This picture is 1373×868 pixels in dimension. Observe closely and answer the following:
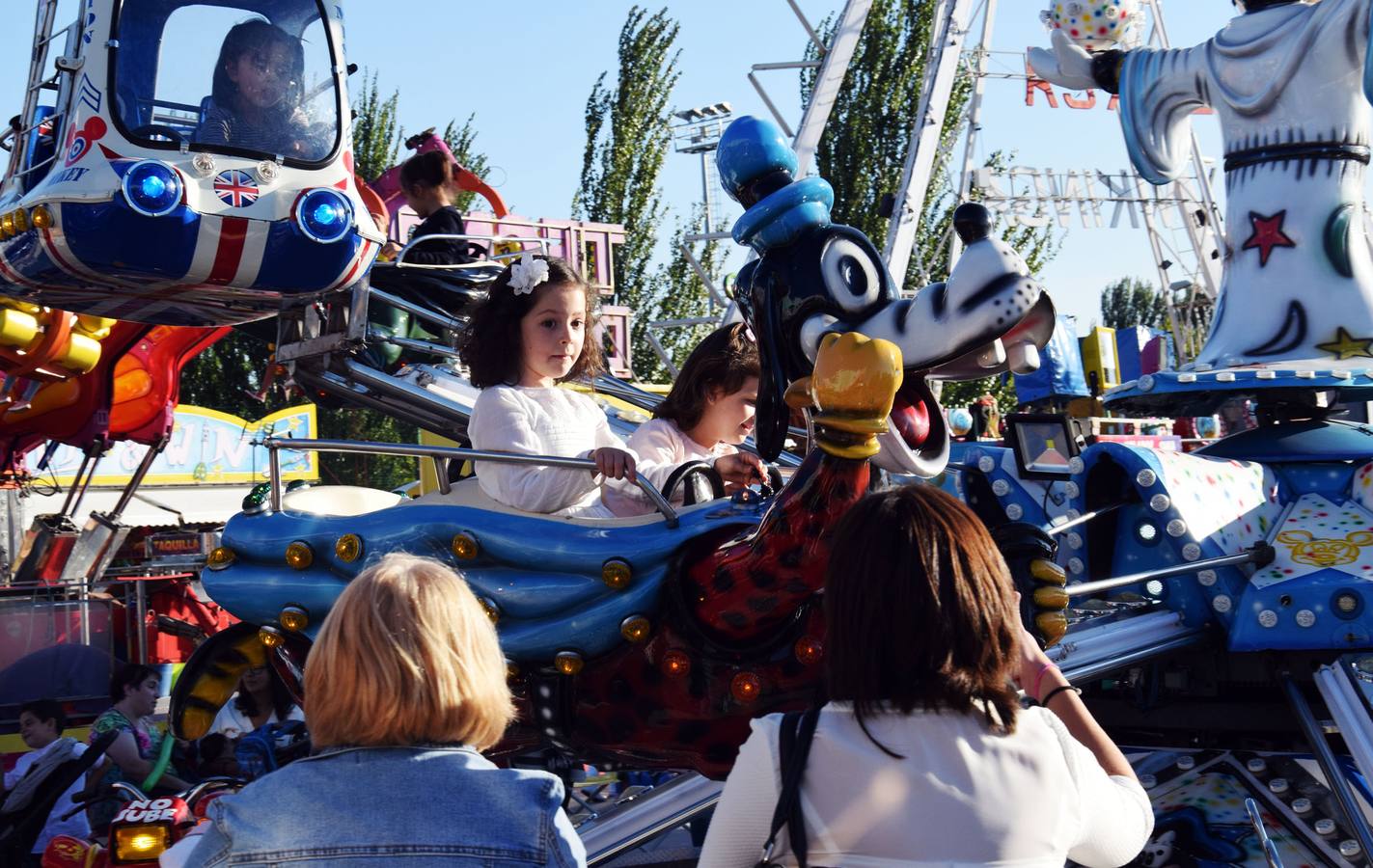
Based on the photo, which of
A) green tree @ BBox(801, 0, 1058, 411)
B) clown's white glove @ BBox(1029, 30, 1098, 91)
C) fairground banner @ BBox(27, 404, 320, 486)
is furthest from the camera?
green tree @ BBox(801, 0, 1058, 411)

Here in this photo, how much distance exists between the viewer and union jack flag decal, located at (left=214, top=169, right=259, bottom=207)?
593cm

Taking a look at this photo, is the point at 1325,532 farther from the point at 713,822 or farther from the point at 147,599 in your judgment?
the point at 147,599

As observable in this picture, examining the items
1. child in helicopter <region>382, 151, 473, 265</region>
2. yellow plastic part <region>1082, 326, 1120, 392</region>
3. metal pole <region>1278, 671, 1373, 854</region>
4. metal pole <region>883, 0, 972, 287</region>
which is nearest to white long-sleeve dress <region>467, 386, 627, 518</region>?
metal pole <region>1278, 671, 1373, 854</region>

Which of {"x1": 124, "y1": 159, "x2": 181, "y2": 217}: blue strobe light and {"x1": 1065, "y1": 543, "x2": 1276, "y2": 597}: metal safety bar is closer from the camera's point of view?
{"x1": 1065, "y1": 543, "x2": 1276, "y2": 597}: metal safety bar

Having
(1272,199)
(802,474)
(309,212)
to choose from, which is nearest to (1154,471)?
(1272,199)

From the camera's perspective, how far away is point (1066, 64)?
16.0ft

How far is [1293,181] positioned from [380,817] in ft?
11.7

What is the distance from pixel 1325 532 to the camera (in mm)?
3650

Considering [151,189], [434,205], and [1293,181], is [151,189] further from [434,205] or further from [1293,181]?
[1293,181]

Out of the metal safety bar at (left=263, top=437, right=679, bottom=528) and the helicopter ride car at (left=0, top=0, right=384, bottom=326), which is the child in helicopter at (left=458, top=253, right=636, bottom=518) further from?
the helicopter ride car at (left=0, top=0, right=384, bottom=326)

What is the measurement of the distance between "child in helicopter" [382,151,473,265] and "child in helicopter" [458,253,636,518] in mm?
3400

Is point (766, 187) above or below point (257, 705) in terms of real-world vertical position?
above

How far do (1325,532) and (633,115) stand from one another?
17.3 m

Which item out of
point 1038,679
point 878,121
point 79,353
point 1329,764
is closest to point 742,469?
point 1038,679
